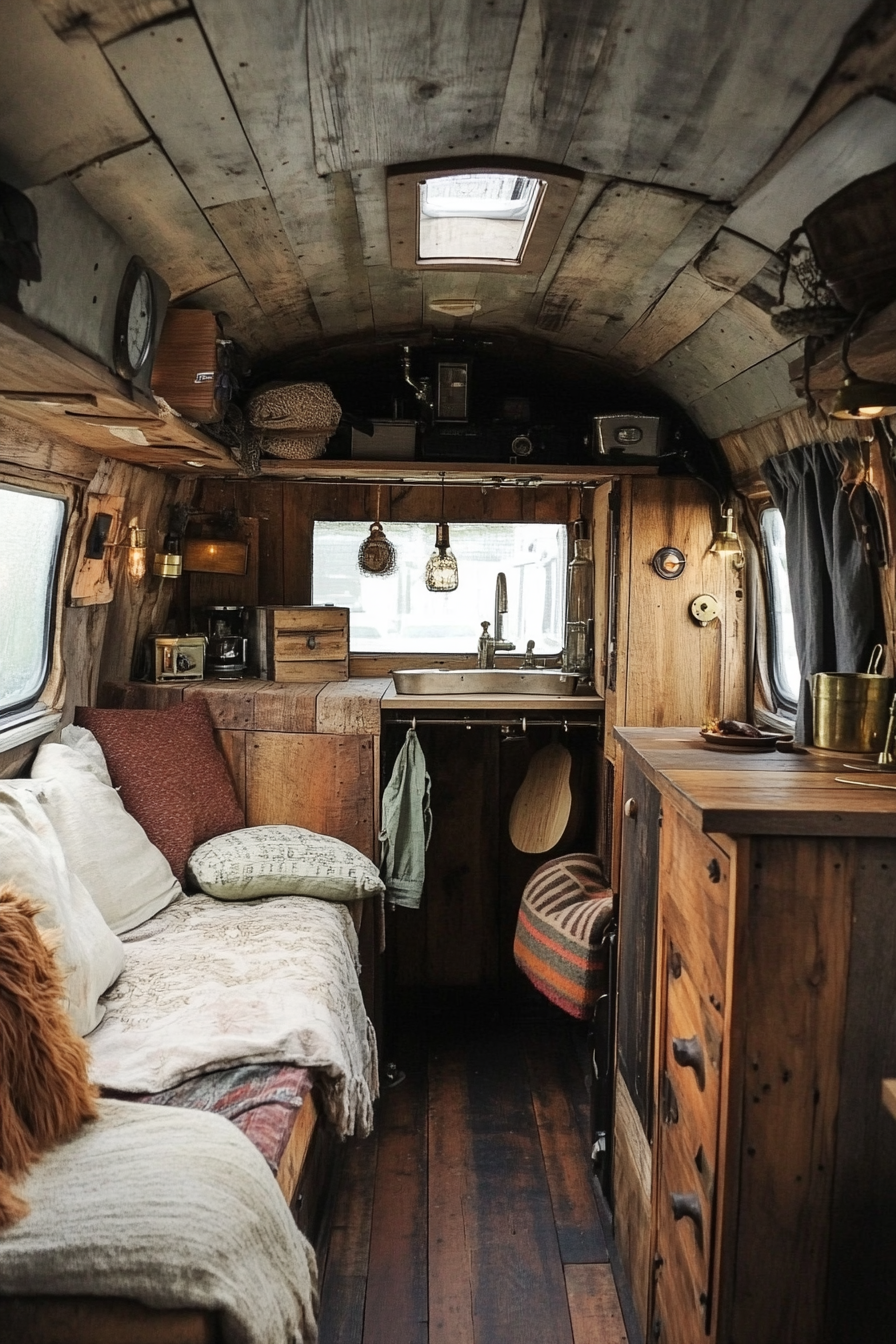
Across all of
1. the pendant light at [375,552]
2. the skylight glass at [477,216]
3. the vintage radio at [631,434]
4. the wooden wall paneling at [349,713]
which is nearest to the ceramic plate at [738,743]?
the skylight glass at [477,216]

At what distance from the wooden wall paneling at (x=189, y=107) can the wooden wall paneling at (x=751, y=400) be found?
145cm

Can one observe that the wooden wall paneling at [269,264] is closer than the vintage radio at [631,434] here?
Yes

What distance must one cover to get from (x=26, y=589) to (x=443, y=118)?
1.93 metres

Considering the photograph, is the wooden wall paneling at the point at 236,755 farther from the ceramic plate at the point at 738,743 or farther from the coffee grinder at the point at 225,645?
the ceramic plate at the point at 738,743

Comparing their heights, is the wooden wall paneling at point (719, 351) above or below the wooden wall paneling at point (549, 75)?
below

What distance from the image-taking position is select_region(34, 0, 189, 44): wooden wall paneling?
143 cm

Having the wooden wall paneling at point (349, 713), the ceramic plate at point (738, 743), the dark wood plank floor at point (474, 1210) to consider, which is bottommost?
the dark wood plank floor at point (474, 1210)

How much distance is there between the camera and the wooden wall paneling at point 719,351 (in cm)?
268

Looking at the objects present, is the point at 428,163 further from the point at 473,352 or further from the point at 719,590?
the point at 719,590

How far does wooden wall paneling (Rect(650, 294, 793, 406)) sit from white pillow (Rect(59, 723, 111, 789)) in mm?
2381

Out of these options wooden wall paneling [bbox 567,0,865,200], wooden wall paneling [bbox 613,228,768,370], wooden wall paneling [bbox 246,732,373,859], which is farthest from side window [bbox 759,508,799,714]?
wooden wall paneling [bbox 567,0,865,200]

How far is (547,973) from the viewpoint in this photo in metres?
3.18

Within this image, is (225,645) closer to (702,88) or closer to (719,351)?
(719,351)

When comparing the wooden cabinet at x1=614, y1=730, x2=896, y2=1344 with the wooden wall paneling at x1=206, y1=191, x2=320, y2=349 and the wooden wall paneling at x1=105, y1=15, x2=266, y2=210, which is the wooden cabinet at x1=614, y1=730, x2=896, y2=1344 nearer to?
the wooden wall paneling at x1=105, y1=15, x2=266, y2=210
